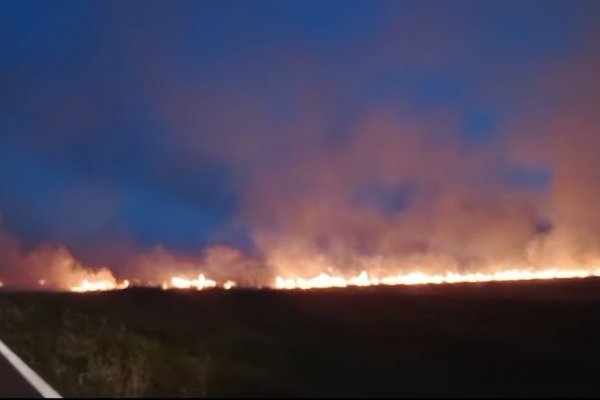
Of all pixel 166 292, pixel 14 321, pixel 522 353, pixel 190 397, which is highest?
pixel 166 292

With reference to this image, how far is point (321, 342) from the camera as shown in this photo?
2244cm

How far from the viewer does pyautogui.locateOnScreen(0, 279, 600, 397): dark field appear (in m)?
16.8

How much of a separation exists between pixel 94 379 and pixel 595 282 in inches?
1069

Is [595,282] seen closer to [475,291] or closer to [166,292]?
[475,291]

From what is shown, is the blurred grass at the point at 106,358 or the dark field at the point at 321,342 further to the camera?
the dark field at the point at 321,342

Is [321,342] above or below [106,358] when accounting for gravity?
above

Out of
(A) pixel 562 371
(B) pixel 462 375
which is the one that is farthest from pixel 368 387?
(A) pixel 562 371

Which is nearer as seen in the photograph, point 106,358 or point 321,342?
point 106,358

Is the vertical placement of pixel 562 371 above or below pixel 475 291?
below

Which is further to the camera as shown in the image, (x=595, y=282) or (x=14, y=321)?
(x=595, y=282)

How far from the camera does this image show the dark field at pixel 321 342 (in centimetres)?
1675

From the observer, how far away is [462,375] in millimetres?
17703

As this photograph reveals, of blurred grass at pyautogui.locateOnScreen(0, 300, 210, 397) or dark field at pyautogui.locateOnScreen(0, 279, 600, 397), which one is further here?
dark field at pyautogui.locateOnScreen(0, 279, 600, 397)

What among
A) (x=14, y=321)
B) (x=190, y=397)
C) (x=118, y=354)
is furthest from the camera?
(x=14, y=321)
